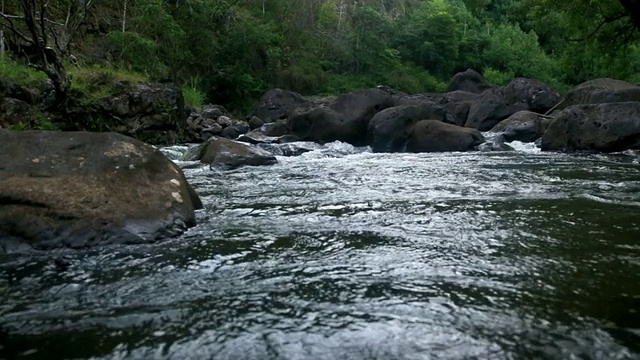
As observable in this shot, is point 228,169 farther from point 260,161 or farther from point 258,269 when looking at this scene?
point 258,269

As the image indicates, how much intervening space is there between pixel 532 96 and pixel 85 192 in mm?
16657

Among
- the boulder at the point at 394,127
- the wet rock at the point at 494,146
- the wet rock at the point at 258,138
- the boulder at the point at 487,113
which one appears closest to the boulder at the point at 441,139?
the wet rock at the point at 494,146

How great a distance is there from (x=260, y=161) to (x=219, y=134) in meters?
6.89

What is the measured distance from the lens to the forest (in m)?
15.5

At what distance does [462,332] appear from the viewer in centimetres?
262

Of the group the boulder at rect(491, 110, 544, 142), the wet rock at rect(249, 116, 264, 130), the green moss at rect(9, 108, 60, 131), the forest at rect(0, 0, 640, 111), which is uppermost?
the forest at rect(0, 0, 640, 111)

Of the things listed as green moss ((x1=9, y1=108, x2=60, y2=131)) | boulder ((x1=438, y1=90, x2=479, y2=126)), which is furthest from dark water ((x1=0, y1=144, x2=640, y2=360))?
boulder ((x1=438, y1=90, x2=479, y2=126))

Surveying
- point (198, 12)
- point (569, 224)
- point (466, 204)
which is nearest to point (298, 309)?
point (569, 224)

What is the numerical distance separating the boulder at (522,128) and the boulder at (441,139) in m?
1.82

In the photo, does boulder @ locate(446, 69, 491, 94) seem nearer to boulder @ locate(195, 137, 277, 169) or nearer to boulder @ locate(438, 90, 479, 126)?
boulder @ locate(438, 90, 479, 126)

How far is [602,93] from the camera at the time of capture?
15.0 m

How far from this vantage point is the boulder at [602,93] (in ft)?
47.7

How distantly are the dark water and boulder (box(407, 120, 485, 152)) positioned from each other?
691cm

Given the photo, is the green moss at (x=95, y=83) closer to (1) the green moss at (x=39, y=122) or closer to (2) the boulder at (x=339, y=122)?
(1) the green moss at (x=39, y=122)
